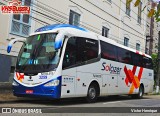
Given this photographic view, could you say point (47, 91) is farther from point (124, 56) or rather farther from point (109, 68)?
point (124, 56)

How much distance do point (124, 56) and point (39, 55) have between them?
7079mm

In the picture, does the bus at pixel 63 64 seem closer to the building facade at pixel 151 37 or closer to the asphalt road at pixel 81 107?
the asphalt road at pixel 81 107

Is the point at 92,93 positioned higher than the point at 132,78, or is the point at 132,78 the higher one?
the point at 132,78

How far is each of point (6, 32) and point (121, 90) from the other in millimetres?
7123

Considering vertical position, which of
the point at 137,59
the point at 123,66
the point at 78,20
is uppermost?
the point at 78,20

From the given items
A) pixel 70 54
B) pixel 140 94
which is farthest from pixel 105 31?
pixel 70 54

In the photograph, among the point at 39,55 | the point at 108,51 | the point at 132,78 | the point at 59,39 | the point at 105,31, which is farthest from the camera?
the point at 105,31

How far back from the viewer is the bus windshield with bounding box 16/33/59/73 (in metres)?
11.5

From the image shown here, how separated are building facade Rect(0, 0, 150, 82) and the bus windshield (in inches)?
125

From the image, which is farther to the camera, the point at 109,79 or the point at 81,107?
the point at 109,79

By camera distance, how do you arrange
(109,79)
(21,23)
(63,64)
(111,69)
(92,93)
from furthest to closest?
(21,23), (111,69), (109,79), (92,93), (63,64)

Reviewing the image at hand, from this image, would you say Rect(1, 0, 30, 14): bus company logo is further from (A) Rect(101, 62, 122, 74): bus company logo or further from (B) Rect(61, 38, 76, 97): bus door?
(A) Rect(101, 62, 122, 74): bus company logo

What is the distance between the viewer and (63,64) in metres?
11.6

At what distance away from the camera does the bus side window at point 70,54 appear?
1184 cm
